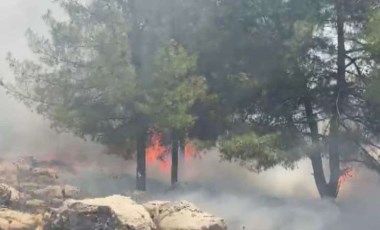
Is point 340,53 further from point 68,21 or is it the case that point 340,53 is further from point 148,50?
point 68,21

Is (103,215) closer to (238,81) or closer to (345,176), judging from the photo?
(238,81)

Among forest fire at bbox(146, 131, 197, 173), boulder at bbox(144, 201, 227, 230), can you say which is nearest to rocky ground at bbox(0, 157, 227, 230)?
boulder at bbox(144, 201, 227, 230)

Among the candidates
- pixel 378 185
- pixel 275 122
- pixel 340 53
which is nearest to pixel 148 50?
pixel 275 122

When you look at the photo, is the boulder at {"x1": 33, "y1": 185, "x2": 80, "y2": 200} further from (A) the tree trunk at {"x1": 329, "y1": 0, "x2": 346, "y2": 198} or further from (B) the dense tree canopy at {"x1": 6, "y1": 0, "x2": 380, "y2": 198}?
(A) the tree trunk at {"x1": 329, "y1": 0, "x2": 346, "y2": 198}

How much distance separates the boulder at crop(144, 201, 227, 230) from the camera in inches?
490

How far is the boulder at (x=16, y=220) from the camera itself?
1278 centimetres

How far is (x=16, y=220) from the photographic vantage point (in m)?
13.1

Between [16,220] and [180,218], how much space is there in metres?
3.43

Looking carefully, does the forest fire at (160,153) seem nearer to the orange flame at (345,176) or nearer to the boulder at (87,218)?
A: the orange flame at (345,176)

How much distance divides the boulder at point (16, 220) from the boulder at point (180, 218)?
2.41 metres

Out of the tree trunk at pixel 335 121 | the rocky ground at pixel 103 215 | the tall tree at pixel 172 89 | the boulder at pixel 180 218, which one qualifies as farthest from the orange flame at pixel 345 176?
the boulder at pixel 180 218

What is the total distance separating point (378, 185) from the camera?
72.5 feet

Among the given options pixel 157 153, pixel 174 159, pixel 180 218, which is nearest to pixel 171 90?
pixel 174 159

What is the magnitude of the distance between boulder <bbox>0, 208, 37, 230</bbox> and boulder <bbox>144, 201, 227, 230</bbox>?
7.90 feet
